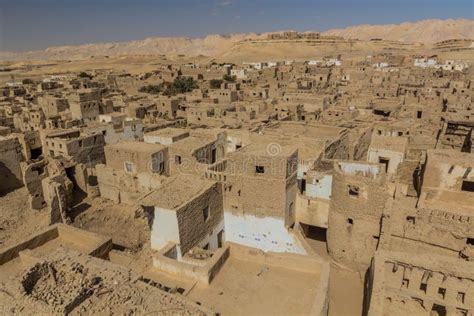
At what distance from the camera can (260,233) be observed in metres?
15.3

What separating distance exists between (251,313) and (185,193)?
19.9 feet

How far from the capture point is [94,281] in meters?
7.45

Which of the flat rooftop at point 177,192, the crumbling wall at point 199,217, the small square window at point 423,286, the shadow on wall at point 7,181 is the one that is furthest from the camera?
the shadow on wall at point 7,181

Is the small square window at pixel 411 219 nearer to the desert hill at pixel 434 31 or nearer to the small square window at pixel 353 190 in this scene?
the small square window at pixel 353 190

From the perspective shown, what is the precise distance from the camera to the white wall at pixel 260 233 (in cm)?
1482

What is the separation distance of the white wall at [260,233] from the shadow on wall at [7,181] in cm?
1720

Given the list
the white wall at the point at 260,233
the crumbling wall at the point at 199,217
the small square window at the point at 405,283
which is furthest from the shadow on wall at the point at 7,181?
the small square window at the point at 405,283

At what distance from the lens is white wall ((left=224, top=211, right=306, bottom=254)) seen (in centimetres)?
1482

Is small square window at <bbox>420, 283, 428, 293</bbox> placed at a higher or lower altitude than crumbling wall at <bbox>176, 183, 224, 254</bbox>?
lower

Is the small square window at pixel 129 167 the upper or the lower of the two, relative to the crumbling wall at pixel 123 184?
upper

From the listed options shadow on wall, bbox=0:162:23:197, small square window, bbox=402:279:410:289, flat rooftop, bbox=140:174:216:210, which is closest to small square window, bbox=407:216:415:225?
small square window, bbox=402:279:410:289

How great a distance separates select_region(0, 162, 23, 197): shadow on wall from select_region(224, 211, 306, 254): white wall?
1720 cm

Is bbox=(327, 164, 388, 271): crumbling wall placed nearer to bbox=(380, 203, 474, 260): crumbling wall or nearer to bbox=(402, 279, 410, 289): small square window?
bbox=(380, 203, 474, 260): crumbling wall

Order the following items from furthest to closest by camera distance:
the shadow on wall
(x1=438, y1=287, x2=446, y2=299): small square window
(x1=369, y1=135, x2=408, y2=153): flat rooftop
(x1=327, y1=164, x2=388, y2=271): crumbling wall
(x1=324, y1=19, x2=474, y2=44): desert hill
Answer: (x1=324, y1=19, x2=474, y2=44): desert hill, the shadow on wall, (x1=369, y1=135, x2=408, y2=153): flat rooftop, (x1=327, y1=164, x2=388, y2=271): crumbling wall, (x1=438, y1=287, x2=446, y2=299): small square window
